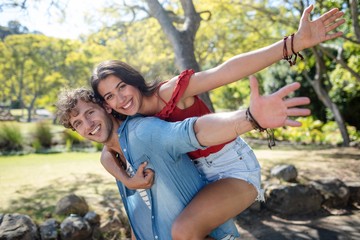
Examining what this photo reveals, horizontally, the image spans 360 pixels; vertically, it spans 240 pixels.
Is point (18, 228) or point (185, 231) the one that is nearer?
point (185, 231)

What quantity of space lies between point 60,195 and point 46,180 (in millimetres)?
1107

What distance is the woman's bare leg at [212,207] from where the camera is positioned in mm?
1818

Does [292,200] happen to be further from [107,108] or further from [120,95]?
[120,95]

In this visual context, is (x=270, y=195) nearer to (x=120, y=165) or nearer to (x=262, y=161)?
(x=262, y=161)

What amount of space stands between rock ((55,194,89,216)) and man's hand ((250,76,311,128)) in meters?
3.57

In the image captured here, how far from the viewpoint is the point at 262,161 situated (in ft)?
25.8

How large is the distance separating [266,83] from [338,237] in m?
15.8

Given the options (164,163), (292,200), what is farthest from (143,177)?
(292,200)

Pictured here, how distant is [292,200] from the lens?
5301mm

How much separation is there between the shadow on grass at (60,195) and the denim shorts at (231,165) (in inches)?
113

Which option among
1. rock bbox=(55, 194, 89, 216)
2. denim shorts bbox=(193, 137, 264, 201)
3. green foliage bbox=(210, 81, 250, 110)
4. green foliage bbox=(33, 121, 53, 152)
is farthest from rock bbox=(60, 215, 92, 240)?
green foliage bbox=(210, 81, 250, 110)

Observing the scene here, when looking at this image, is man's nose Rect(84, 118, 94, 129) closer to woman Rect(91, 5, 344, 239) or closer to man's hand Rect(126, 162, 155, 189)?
woman Rect(91, 5, 344, 239)

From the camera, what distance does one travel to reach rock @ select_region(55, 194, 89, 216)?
4.34 m

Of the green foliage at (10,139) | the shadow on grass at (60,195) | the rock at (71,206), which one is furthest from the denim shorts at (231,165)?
the green foliage at (10,139)
